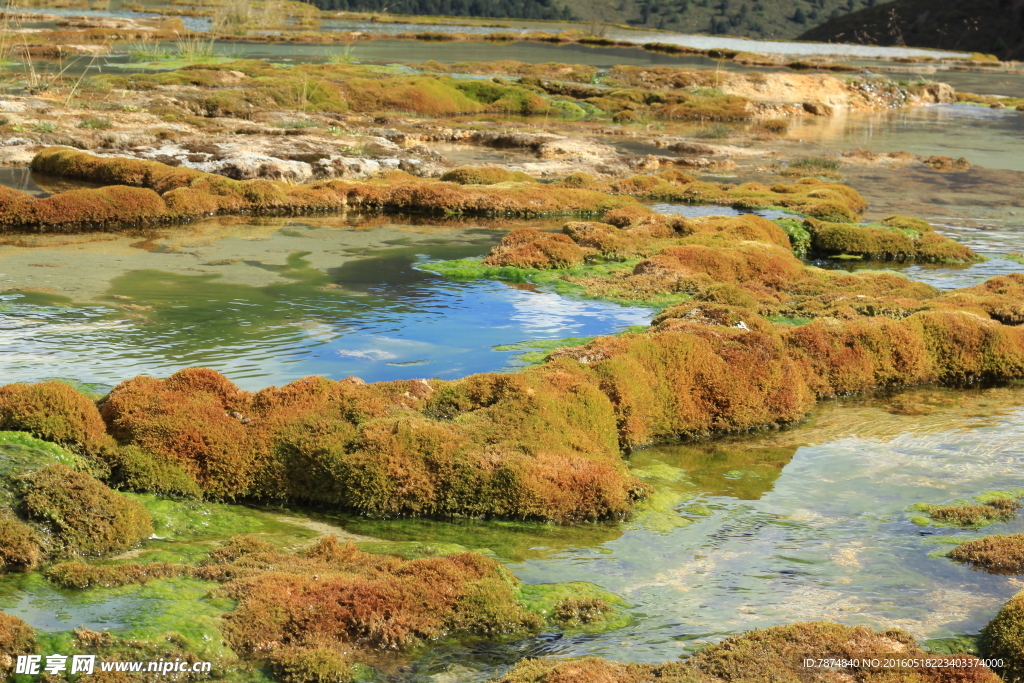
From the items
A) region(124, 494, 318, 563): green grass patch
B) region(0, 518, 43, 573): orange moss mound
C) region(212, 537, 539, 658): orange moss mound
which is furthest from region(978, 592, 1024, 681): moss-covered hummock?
region(0, 518, 43, 573): orange moss mound

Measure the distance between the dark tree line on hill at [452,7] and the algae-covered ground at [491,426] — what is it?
157351 mm

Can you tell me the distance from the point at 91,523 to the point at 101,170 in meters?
16.3

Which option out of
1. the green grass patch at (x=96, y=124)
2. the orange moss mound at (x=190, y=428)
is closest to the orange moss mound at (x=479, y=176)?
the green grass patch at (x=96, y=124)

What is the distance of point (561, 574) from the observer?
673cm

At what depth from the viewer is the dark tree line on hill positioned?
174 meters

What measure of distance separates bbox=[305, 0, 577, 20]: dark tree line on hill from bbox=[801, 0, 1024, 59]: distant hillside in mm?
64666

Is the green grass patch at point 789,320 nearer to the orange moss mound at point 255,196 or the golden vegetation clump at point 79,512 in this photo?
the orange moss mound at point 255,196

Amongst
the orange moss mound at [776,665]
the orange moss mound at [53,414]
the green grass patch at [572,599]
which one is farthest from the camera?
the orange moss mound at [53,414]

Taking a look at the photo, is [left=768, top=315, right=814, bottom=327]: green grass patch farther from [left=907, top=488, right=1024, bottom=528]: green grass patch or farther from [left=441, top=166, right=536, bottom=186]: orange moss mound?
[left=441, top=166, right=536, bottom=186]: orange moss mound

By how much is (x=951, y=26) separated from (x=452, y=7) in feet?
287

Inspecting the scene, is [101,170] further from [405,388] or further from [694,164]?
[694,164]

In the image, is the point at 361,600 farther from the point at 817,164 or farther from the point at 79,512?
the point at 817,164

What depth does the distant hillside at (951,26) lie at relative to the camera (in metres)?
118

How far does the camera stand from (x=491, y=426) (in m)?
8.41
